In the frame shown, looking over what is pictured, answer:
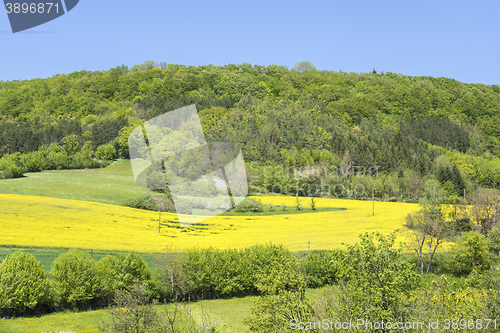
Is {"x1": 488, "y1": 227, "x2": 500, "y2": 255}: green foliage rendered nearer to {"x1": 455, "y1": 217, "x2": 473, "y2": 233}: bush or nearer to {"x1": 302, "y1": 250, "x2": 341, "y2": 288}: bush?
{"x1": 455, "y1": 217, "x2": 473, "y2": 233}: bush

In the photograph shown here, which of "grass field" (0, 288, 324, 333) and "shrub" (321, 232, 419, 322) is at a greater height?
"shrub" (321, 232, 419, 322)

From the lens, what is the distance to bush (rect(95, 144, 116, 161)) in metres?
89.6

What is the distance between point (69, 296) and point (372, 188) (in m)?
66.5

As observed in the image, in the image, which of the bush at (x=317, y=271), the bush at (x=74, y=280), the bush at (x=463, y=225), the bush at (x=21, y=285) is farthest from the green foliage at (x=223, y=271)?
→ the bush at (x=463, y=225)

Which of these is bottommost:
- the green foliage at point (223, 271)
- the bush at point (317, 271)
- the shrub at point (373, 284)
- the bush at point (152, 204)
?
the bush at point (317, 271)

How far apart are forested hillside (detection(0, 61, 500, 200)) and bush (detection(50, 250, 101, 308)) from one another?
42.6m

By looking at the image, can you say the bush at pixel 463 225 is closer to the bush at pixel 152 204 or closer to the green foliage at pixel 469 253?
the green foliage at pixel 469 253

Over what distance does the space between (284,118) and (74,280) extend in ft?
310

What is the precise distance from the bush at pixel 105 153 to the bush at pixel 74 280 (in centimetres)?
6210

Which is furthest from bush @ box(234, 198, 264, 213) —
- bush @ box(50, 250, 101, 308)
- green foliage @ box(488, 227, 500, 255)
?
green foliage @ box(488, 227, 500, 255)

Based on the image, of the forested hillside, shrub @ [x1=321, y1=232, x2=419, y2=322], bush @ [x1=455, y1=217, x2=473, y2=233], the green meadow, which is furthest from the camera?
the forested hillside

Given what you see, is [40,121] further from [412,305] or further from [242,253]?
[412,305]

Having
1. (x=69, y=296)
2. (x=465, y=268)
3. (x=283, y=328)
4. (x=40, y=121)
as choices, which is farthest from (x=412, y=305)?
(x=40, y=121)

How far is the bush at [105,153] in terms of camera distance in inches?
3526
